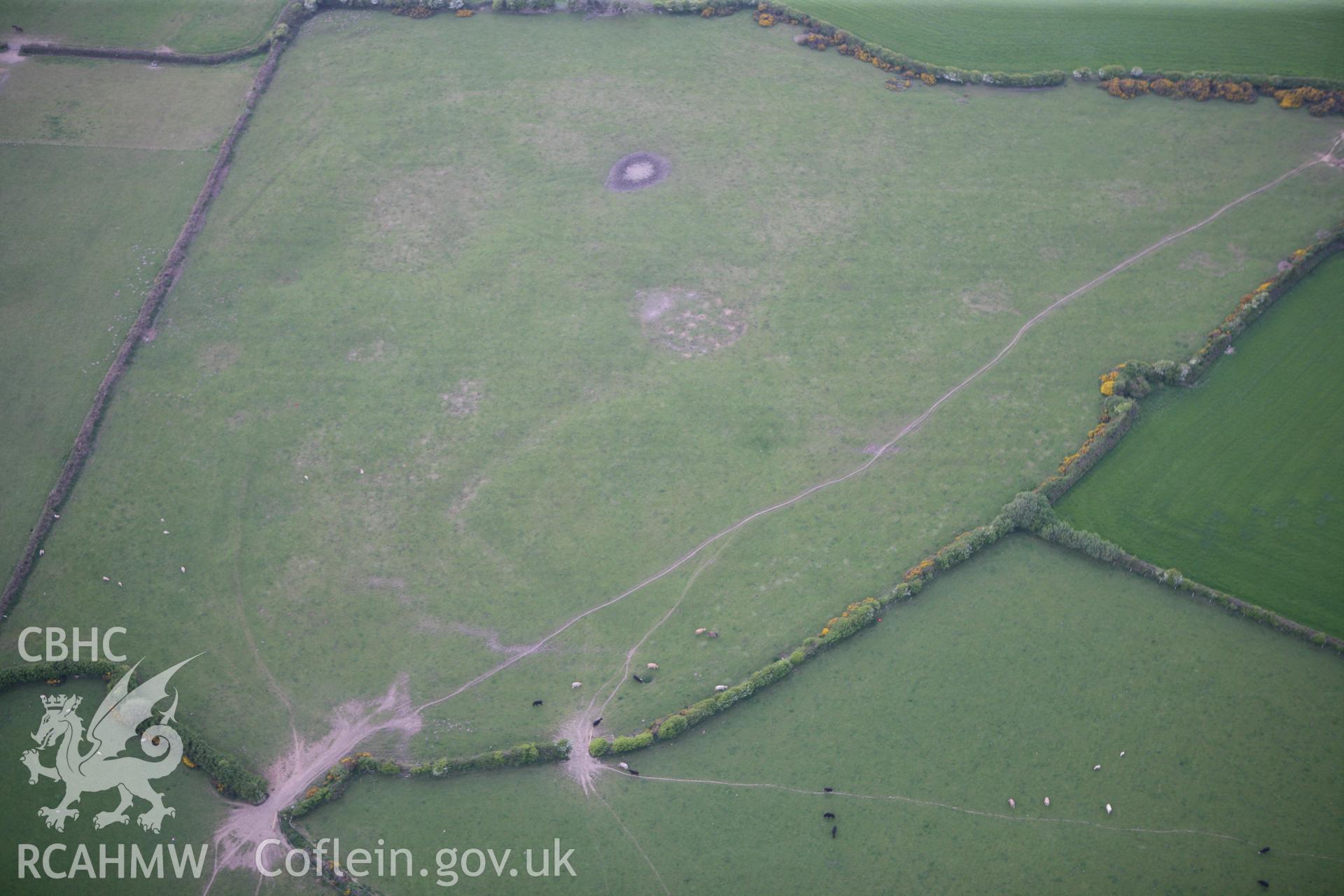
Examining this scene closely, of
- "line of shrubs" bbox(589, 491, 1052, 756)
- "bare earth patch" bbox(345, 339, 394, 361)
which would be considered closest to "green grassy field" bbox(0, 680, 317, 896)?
"line of shrubs" bbox(589, 491, 1052, 756)

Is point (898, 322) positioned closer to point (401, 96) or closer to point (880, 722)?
point (880, 722)

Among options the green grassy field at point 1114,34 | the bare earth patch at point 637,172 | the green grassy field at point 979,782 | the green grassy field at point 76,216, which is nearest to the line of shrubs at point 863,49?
the green grassy field at point 1114,34

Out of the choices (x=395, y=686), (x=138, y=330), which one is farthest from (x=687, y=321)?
(x=138, y=330)

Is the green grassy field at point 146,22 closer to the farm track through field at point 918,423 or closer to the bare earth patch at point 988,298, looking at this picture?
the farm track through field at point 918,423

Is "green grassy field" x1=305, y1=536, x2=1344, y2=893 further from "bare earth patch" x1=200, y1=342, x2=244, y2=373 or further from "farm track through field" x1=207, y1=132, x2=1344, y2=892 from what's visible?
"bare earth patch" x1=200, y1=342, x2=244, y2=373

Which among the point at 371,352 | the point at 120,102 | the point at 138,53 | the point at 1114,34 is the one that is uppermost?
the point at 1114,34

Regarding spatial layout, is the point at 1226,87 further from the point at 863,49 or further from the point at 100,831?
the point at 100,831

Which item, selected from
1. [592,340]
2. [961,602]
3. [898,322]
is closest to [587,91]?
[592,340]
